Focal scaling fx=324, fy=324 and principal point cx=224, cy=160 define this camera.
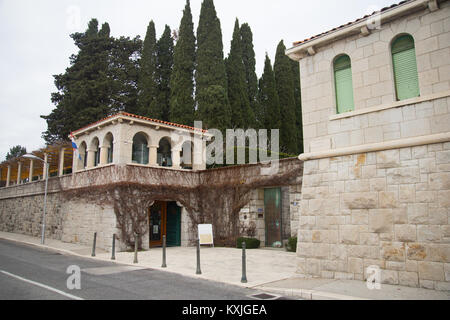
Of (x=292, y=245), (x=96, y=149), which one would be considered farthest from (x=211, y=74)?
(x=292, y=245)

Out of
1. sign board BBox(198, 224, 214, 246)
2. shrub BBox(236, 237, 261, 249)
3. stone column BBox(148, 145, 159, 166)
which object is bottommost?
shrub BBox(236, 237, 261, 249)

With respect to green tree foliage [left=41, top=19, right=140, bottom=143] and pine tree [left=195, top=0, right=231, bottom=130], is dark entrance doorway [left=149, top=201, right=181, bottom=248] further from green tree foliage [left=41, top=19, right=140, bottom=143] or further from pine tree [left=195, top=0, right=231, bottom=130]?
green tree foliage [left=41, top=19, right=140, bottom=143]

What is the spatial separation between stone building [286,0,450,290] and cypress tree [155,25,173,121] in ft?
65.1

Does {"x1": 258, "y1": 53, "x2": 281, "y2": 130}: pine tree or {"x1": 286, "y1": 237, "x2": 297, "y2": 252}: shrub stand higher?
{"x1": 258, "y1": 53, "x2": 281, "y2": 130}: pine tree

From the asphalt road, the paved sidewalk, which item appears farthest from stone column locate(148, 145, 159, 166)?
the asphalt road

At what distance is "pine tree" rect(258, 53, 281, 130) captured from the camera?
28.1 meters

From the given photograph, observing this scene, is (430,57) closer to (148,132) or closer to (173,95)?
(148,132)

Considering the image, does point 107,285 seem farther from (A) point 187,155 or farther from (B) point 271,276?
(A) point 187,155

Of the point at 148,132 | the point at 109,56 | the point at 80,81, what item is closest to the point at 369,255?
the point at 148,132

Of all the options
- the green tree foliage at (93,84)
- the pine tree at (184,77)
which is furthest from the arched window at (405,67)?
the green tree foliage at (93,84)

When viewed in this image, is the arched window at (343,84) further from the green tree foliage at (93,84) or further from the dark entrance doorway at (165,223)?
the green tree foliage at (93,84)

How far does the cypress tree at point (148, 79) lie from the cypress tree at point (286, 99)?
10828mm

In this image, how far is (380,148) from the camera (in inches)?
297
